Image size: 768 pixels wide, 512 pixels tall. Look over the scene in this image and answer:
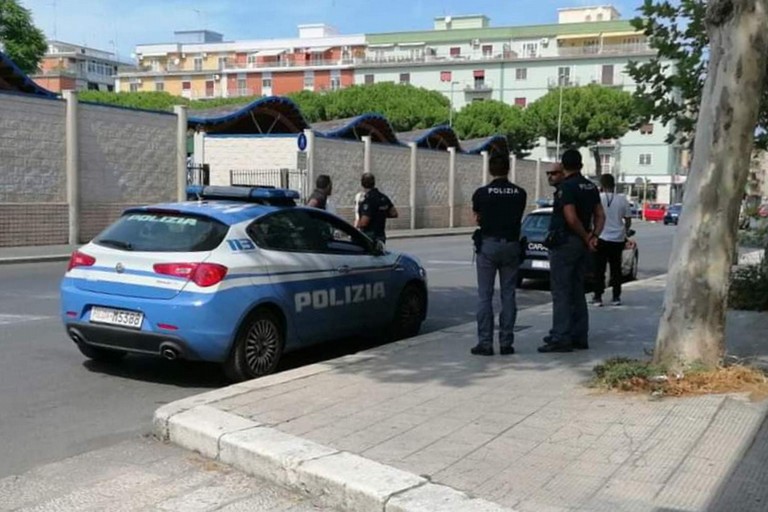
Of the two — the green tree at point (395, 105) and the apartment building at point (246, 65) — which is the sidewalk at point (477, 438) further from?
the apartment building at point (246, 65)

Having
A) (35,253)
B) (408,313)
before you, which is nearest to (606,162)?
(35,253)

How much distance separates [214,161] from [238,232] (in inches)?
1011

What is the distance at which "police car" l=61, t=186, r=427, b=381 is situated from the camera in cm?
643

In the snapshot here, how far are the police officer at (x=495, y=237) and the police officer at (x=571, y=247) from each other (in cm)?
49

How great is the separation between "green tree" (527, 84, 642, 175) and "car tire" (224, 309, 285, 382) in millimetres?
65186

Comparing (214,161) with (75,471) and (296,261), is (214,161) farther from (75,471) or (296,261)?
(75,471)

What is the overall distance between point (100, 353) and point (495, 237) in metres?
3.71

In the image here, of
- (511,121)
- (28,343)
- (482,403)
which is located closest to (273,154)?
(28,343)

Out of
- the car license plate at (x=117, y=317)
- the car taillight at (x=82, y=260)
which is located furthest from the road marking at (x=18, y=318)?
the car license plate at (x=117, y=317)

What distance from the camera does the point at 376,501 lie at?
3.99 m

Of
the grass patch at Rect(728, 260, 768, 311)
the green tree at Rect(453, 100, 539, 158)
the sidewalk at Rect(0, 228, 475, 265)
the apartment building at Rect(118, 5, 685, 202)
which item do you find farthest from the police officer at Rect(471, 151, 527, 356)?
the apartment building at Rect(118, 5, 685, 202)

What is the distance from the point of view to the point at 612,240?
11.1m

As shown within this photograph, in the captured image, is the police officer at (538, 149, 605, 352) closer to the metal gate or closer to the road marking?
the road marking

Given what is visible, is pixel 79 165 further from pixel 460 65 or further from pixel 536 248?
pixel 460 65
